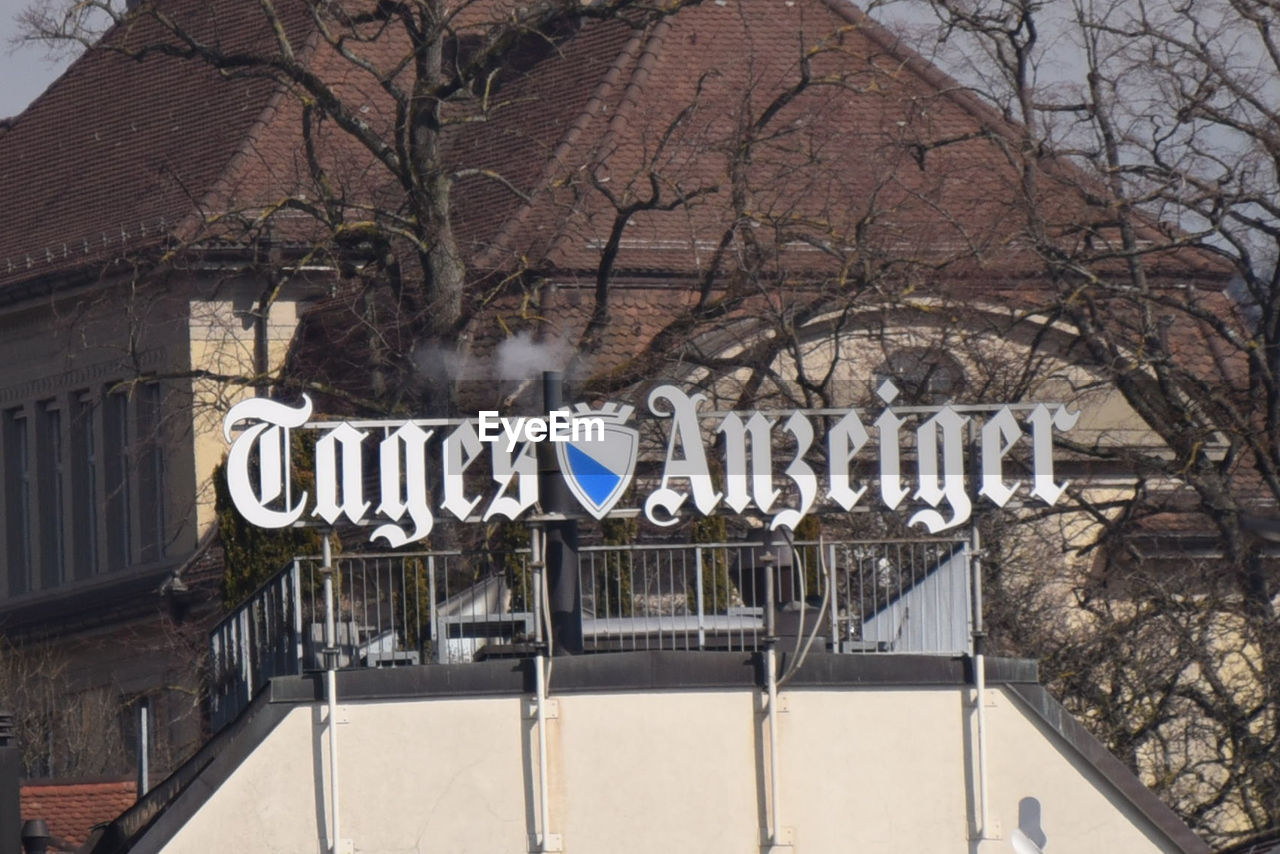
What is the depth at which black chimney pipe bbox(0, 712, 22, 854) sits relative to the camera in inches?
981

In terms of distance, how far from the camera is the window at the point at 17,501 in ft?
172

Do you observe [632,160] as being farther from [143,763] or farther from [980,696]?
[980,696]

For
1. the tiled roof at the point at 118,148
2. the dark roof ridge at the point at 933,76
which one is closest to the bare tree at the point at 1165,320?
the dark roof ridge at the point at 933,76

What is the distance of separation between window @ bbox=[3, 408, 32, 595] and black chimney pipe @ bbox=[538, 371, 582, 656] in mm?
31304

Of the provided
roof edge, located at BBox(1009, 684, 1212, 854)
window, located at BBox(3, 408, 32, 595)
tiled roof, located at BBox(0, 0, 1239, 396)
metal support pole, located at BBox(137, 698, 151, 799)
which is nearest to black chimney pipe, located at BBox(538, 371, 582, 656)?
roof edge, located at BBox(1009, 684, 1212, 854)

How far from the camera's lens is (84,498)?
5141 centimetres

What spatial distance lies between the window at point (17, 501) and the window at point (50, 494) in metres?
0.38

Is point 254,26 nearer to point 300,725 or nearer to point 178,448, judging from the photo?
point 178,448

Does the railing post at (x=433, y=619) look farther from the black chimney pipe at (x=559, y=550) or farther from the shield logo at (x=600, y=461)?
the shield logo at (x=600, y=461)

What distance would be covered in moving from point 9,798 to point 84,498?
26890 millimetres

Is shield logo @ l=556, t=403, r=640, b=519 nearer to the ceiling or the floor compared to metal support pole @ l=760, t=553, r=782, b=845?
nearer to the ceiling

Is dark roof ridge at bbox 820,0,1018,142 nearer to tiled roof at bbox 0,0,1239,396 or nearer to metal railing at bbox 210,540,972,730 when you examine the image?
tiled roof at bbox 0,0,1239,396

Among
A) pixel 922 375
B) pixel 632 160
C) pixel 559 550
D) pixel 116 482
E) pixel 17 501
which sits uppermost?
pixel 632 160

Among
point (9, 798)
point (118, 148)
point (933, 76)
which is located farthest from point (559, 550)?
point (118, 148)
